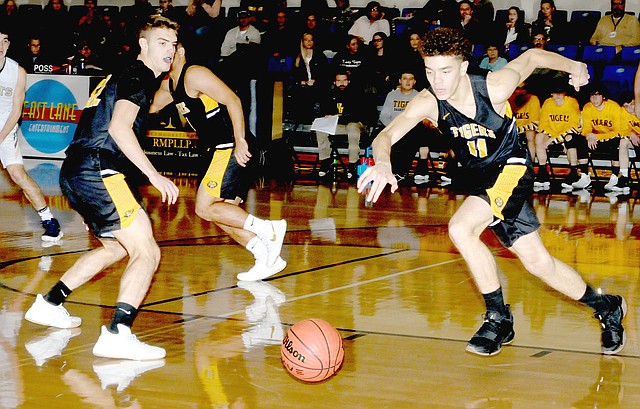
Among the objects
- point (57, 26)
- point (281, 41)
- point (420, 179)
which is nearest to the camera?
point (420, 179)

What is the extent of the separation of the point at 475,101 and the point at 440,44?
510 mm

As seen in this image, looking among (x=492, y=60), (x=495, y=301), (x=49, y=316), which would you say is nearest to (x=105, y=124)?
(x=49, y=316)

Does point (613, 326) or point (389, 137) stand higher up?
point (389, 137)

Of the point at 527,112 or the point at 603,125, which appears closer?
the point at 603,125

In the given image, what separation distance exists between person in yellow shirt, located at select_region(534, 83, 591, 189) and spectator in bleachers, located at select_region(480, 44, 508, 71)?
1.08 metres

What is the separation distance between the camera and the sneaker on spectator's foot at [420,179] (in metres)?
16.8

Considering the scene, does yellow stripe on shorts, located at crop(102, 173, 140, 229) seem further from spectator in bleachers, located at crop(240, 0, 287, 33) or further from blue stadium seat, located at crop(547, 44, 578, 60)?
spectator in bleachers, located at crop(240, 0, 287, 33)

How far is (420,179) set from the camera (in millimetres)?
16844

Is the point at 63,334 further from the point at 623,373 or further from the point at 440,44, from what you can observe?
the point at 623,373

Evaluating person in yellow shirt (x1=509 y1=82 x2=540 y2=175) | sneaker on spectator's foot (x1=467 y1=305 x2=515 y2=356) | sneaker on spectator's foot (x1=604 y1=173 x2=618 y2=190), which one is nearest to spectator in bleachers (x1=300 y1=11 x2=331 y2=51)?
person in yellow shirt (x1=509 y1=82 x2=540 y2=175)

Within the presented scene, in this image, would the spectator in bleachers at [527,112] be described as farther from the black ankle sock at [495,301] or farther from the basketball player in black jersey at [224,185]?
the black ankle sock at [495,301]

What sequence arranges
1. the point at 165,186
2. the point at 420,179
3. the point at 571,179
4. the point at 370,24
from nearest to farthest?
the point at 165,186
the point at 571,179
the point at 420,179
the point at 370,24

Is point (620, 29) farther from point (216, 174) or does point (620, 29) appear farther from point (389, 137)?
point (389, 137)

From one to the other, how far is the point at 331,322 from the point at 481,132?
67.3 inches
